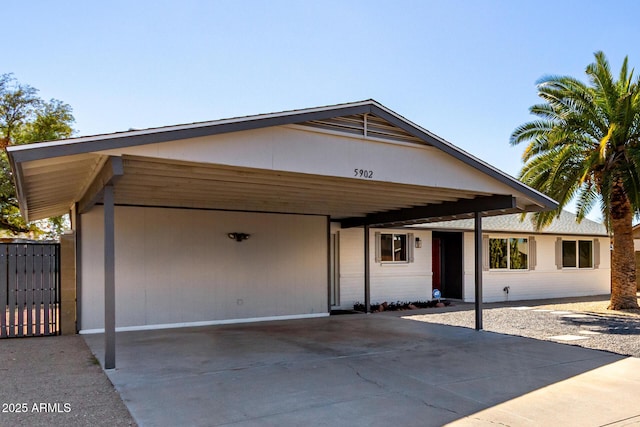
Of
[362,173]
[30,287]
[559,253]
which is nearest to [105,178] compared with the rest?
[362,173]

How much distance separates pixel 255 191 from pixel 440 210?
4064mm

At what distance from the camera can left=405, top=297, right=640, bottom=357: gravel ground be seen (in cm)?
959

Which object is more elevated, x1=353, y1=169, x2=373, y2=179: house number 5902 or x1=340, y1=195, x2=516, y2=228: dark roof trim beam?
x1=353, y1=169, x2=373, y2=179: house number 5902

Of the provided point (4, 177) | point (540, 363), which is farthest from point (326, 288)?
point (4, 177)

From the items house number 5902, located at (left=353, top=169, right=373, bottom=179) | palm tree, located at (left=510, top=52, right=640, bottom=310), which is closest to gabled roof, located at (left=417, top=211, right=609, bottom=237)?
palm tree, located at (left=510, top=52, right=640, bottom=310)

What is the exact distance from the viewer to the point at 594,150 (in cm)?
1326

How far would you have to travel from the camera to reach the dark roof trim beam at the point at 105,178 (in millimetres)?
6270

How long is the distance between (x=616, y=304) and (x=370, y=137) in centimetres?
1051

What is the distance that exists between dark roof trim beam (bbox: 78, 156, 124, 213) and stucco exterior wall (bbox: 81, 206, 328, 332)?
170 cm

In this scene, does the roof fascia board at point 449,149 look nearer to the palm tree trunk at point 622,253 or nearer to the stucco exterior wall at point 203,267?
the stucco exterior wall at point 203,267

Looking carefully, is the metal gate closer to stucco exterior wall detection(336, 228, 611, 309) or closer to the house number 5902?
the house number 5902

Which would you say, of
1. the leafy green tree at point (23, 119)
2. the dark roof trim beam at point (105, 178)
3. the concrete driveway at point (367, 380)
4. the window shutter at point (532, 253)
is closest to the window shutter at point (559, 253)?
the window shutter at point (532, 253)

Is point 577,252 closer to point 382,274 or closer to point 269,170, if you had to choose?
point 382,274

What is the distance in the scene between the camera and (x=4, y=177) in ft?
67.0
